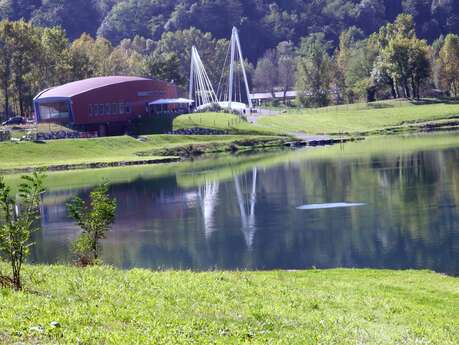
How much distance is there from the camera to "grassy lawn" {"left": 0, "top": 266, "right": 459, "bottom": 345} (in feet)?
45.7

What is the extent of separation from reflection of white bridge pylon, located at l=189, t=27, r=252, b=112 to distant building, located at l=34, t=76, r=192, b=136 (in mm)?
11005

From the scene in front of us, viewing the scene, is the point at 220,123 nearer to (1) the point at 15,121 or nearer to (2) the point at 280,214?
(1) the point at 15,121

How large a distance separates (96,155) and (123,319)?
84.2 metres

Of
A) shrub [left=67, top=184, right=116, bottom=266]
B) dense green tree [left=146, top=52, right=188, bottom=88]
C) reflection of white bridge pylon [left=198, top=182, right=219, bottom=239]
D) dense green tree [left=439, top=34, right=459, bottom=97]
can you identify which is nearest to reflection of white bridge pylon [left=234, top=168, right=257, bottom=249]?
reflection of white bridge pylon [left=198, top=182, right=219, bottom=239]

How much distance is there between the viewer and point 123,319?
1521 cm

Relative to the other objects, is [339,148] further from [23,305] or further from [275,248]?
[23,305]

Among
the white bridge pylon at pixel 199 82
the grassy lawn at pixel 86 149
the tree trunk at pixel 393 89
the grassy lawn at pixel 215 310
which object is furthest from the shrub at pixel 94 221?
the tree trunk at pixel 393 89

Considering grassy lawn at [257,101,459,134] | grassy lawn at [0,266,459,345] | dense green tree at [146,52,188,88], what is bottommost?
grassy lawn at [0,266,459,345]

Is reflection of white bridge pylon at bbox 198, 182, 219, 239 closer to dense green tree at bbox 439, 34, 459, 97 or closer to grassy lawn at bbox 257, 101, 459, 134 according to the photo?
grassy lawn at bbox 257, 101, 459, 134

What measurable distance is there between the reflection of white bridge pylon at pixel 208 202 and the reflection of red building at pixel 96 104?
170 ft

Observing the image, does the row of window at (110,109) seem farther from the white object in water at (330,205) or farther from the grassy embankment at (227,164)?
the white object in water at (330,205)

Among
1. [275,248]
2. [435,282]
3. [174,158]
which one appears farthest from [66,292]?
[174,158]

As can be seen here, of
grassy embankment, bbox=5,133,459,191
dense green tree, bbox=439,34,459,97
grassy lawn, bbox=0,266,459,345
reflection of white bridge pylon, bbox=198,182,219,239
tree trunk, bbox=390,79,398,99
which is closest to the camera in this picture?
grassy lawn, bbox=0,266,459,345

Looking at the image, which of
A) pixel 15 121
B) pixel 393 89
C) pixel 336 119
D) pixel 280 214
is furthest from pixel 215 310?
pixel 393 89
